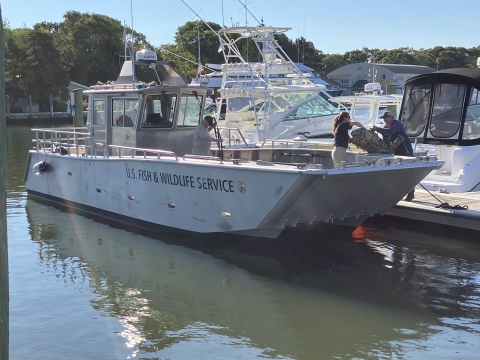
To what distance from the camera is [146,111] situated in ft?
40.5

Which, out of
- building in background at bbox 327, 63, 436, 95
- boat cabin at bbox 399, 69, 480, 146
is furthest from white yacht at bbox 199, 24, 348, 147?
building in background at bbox 327, 63, 436, 95

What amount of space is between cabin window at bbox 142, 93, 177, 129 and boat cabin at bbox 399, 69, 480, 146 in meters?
7.25

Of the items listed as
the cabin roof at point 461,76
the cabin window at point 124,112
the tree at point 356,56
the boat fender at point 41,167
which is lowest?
the boat fender at point 41,167

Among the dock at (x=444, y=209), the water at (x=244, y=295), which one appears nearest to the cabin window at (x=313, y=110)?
the dock at (x=444, y=209)

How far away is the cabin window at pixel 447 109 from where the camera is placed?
15391 millimetres

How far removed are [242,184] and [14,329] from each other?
3943 mm

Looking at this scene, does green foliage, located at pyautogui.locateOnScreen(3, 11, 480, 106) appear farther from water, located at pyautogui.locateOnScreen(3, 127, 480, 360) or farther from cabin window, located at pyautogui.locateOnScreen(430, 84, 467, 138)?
water, located at pyautogui.locateOnScreen(3, 127, 480, 360)

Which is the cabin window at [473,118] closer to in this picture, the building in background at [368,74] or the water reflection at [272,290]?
the water reflection at [272,290]

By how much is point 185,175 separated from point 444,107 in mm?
8481

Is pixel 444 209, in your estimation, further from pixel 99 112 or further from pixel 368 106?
pixel 368 106

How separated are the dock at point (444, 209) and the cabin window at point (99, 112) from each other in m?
6.41

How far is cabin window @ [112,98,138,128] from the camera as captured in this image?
1242 cm

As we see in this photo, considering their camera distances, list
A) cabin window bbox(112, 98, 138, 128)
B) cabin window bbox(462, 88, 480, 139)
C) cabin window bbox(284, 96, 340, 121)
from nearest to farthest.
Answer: cabin window bbox(112, 98, 138, 128)
cabin window bbox(462, 88, 480, 139)
cabin window bbox(284, 96, 340, 121)

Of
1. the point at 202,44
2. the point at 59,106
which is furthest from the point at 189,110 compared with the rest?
the point at 202,44
